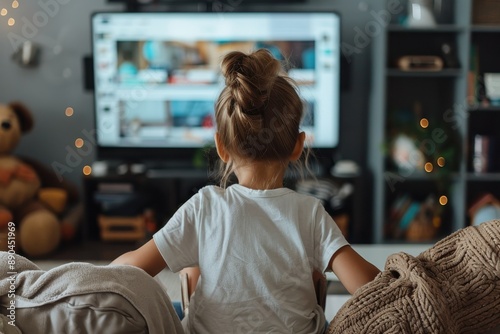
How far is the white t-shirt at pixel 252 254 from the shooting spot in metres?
1.14

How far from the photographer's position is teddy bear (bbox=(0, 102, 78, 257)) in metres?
3.70

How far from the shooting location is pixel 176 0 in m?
4.06

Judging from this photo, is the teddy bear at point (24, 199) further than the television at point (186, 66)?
No

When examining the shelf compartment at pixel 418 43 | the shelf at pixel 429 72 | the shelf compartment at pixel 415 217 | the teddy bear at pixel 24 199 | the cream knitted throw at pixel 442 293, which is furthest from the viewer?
the shelf compartment at pixel 418 43

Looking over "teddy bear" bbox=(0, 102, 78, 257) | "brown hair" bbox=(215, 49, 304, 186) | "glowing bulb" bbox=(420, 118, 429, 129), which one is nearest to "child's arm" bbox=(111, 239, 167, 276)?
"brown hair" bbox=(215, 49, 304, 186)

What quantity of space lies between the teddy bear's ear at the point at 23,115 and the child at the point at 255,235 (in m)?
2.87

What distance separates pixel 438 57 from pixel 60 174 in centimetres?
225

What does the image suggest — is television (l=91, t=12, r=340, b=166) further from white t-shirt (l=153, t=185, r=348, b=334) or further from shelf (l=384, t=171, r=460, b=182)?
white t-shirt (l=153, t=185, r=348, b=334)

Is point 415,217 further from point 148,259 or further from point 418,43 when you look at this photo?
point 148,259

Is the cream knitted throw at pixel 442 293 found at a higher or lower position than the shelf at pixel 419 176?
higher

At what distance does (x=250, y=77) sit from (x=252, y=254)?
30cm

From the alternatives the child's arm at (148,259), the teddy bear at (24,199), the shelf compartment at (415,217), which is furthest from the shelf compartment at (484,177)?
the child's arm at (148,259)

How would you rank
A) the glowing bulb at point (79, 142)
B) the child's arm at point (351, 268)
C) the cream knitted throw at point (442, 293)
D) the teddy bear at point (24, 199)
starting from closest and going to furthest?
the cream knitted throw at point (442, 293), the child's arm at point (351, 268), the teddy bear at point (24, 199), the glowing bulb at point (79, 142)

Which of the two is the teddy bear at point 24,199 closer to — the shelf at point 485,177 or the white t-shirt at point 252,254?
the shelf at point 485,177
